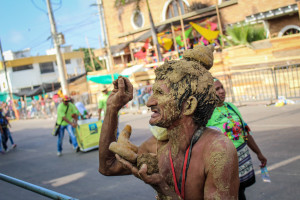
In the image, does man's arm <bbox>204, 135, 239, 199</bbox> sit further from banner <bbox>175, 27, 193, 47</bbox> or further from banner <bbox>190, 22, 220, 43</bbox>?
banner <bbox>175, 27, 193, 47</bbox>

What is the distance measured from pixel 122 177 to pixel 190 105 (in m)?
5.23

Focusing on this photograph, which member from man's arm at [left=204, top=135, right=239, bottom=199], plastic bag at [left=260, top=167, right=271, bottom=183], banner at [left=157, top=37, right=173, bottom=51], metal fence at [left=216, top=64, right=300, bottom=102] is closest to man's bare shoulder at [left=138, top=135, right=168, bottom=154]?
man's arm at [left=204, top=135, right=239, bottom=199]

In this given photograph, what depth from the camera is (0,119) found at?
1148 cm

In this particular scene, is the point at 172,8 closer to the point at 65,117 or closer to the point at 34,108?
the point at 34,108

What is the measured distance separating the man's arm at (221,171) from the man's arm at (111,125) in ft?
2.15

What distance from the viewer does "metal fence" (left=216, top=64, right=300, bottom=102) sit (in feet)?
40.6

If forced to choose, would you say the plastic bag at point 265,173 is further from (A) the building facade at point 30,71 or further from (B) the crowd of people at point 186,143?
(A) the building facade at point 30,71

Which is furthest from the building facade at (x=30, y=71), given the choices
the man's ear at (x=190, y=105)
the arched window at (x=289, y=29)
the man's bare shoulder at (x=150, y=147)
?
the man's ear at (x=190, y=105)

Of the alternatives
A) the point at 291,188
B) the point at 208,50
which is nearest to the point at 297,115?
the point at 291,188

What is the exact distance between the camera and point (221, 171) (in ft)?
4.59

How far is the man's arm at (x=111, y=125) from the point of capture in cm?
185

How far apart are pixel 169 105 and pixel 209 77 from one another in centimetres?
25

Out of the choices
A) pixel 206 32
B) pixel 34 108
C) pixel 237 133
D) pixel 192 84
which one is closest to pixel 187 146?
pixel 192 84

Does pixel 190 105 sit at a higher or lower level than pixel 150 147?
higher
